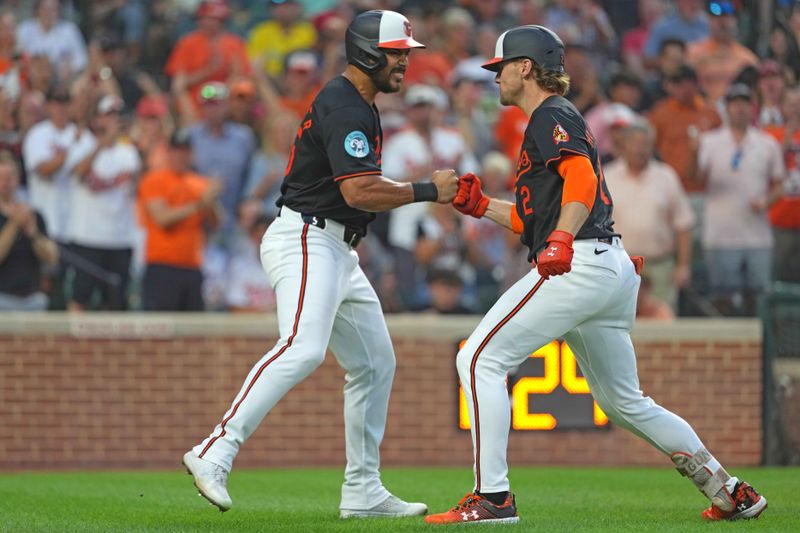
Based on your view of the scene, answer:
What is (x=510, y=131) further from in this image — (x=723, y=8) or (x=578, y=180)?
(x=578, y=180)

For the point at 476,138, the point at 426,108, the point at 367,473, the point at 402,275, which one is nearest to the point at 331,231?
the point at 367,473

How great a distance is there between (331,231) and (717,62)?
8.23 metres

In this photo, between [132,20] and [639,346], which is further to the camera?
[132,20]

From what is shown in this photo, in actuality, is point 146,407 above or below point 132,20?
below

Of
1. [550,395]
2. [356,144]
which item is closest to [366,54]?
[356,144]

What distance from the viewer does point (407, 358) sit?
10.7 metres

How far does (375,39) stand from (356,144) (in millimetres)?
565

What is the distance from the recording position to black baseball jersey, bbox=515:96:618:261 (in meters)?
5.60

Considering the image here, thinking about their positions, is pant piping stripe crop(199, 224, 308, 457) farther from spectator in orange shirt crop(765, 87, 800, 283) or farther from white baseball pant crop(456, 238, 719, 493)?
spectator in orange shirt crop(765, 87, 800, 283)

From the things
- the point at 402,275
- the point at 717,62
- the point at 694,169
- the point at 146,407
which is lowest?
the point at 146,407

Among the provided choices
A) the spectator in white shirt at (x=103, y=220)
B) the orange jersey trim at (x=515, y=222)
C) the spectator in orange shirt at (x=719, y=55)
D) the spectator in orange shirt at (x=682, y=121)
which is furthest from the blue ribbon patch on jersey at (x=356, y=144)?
the spectator in orange shirt at (x=719, y=55)

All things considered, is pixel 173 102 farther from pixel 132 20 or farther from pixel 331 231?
pixel 331 231

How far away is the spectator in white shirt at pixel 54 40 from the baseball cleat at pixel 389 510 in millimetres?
8388

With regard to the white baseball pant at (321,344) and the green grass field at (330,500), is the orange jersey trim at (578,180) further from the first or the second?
the green grass field at (330,500)
